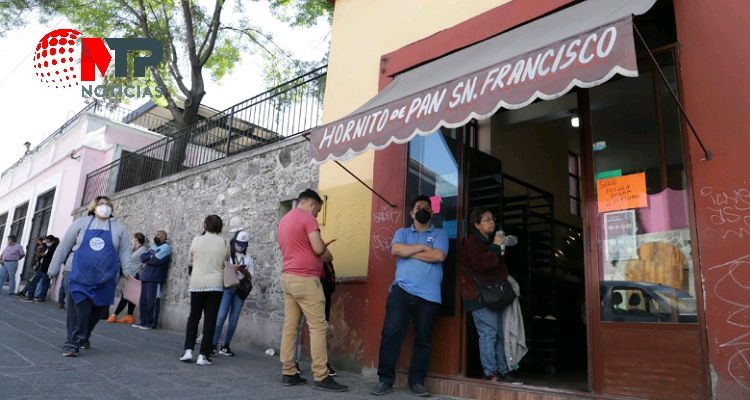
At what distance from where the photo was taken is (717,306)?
3260 mm

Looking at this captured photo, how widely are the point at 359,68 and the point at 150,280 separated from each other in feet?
17.9

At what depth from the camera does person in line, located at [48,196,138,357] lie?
507 cm

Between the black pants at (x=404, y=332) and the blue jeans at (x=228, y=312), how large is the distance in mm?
2556

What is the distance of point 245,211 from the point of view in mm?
8117

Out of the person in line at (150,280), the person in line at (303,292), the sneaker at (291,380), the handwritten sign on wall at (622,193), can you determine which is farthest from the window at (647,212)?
the person in line at (150,280)

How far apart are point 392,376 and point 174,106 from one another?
41.2ft

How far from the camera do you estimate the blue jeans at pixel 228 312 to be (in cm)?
622

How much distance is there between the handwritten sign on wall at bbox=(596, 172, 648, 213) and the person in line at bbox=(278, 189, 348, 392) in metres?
2.38

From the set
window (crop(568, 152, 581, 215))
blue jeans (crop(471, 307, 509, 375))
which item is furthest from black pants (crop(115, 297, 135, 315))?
window (crop(568, 152, 581, 215))

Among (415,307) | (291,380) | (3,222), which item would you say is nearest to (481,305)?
(415,307)

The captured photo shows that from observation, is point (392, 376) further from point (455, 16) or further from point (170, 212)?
point (170, 212)

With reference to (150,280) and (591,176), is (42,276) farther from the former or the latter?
(591,176)

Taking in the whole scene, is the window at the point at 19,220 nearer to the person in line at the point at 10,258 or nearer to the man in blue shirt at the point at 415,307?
the person in line at the point at 10,258

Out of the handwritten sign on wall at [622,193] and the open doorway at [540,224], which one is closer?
the handwritten sign on wall at [622,193]
